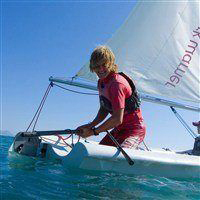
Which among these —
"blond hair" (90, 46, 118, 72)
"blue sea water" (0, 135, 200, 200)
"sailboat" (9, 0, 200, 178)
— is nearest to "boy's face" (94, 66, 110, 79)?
"blond hair" (90, 46, 118, 72)

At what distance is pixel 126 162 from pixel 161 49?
13.1 ft

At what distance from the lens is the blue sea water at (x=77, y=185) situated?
2.52 m

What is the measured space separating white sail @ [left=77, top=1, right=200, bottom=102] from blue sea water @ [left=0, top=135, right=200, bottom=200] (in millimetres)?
3029

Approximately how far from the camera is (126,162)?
366 centimetres

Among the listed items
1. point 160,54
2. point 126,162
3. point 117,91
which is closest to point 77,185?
point 126,162

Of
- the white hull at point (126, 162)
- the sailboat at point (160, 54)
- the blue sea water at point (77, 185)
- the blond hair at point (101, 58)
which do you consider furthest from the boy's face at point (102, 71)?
the sailboat at point (160, 54)

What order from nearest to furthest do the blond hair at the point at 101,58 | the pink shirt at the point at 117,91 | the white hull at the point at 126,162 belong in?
the white hull at the point at 126,162 < the pink shirt at the point at 117,91 < the blond hair at the point at 101,58

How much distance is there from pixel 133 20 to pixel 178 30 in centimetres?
105

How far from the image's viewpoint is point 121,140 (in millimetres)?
4250

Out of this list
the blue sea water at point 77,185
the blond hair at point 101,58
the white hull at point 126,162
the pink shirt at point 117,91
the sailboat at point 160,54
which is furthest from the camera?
the sailboat at point 160,54

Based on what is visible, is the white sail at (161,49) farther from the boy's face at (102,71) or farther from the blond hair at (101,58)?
the blond hair at (101,58)

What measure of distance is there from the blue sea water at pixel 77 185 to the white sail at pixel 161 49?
3.03m

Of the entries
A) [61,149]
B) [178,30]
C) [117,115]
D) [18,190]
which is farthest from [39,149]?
[178,30]

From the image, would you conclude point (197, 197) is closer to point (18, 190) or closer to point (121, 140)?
point (121, 140)
